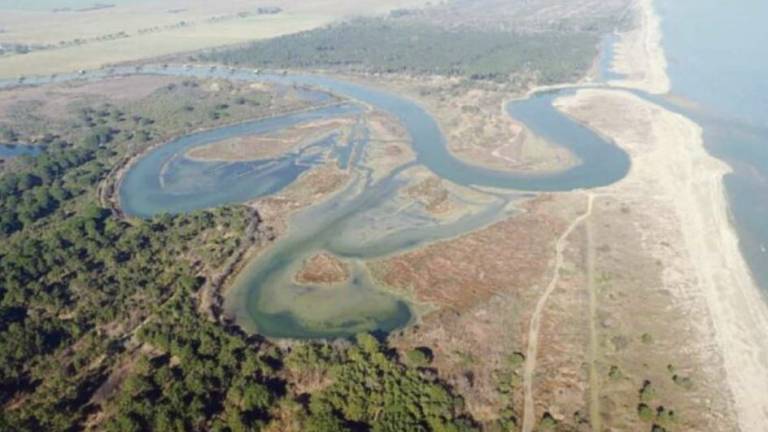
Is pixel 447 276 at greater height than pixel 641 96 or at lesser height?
lesser

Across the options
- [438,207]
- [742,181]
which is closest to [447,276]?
[438,207]

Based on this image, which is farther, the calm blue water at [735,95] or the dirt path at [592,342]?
the calm blue water at [735,95]

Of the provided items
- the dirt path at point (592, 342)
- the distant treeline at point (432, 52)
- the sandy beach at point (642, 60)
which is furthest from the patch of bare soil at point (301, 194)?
the sandy beach at point (642, 60)

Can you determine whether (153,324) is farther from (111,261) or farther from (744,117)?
(744,117)

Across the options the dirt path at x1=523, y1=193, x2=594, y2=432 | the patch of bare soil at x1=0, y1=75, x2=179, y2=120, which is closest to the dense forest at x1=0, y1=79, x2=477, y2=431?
the dirt path at x1=523, y1=193, x2=594, y2=432

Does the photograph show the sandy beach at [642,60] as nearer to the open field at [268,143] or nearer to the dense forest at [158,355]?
the open field at [268,143]

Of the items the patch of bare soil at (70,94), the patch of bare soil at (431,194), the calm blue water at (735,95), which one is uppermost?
the calm blue water at (735,95)

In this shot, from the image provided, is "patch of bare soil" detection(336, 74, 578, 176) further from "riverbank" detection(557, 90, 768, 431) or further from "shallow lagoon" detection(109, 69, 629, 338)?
"riverbank" detection(557, 90, 768, 431)

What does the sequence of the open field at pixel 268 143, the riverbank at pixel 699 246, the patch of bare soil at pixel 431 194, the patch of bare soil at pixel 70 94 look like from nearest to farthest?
the riverbank at pixel 699 246 → the patch of bare soil at pixel 431 194 → the open field at pixel 268 143 → the patch of bare soil at pixel 70 94
